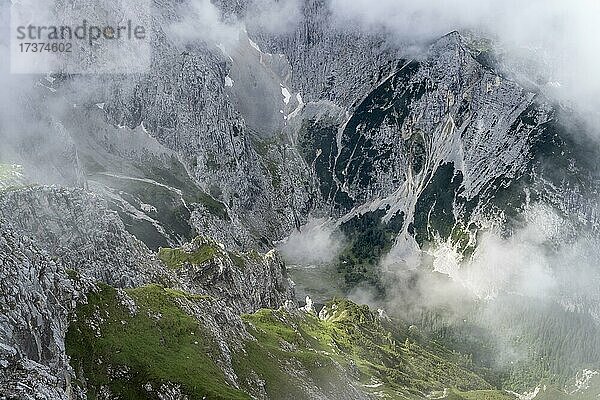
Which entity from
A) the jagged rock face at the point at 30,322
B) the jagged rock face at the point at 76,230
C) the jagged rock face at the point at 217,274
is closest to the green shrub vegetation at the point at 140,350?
the jagged rock face at the point at 30,322

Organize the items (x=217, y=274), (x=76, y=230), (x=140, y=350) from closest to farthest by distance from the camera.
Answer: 1. (x=140, y=350)
2. (x=76, y=230)
3. (x=217, y=274)

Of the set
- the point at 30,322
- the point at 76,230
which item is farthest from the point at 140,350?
the point at 76,230

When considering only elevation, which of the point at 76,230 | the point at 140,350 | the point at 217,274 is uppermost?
the point at 217,274

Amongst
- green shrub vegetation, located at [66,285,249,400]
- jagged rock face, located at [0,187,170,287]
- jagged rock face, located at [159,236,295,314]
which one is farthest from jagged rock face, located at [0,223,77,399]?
jagged rock face, located at [159,236,295,314]

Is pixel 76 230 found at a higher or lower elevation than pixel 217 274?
lower

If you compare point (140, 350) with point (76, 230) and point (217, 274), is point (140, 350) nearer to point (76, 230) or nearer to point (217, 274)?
point (76, 230)
